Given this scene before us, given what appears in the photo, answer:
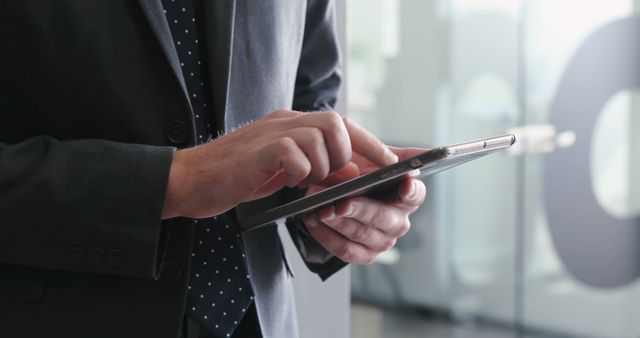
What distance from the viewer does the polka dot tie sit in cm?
91

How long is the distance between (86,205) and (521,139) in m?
2.63

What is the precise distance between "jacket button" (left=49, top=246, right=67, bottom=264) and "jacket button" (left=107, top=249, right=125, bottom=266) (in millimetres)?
45

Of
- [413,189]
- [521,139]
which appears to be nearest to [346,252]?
[413,189]

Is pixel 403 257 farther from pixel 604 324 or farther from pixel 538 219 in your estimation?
pixel 604 324

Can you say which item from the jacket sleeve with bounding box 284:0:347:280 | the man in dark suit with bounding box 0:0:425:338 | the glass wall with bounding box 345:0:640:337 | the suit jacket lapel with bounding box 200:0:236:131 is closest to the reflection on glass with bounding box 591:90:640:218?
the glass wall with bounding box 345:0:640:337

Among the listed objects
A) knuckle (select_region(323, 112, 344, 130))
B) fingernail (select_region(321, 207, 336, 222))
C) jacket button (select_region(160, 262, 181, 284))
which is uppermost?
knuckle (select_region(323, 112, 344, 130))

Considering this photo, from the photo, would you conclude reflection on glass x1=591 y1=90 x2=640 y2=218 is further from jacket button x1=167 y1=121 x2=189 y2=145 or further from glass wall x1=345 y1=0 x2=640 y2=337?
jacket button x1=167 y1=121 x2=189 y2=145

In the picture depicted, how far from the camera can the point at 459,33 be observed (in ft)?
10.6

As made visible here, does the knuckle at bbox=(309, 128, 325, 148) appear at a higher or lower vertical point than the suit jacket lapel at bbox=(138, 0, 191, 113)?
lower

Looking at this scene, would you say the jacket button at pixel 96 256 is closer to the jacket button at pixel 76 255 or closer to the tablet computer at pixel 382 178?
the jacket button at pixel 76 255

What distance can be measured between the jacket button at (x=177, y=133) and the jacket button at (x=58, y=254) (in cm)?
17

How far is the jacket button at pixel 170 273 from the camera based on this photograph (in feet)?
2.89

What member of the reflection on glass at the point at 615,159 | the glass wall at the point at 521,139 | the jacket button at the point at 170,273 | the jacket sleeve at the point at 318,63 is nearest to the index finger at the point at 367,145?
the jacket button at the point at 170,273

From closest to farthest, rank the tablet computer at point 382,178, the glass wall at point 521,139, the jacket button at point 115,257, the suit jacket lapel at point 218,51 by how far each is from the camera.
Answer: the tablet computer at point 382,178 < the jacket button at point 115,257 < the suit jacket lapel at point 218,51 < the glass wall at point 521,139
